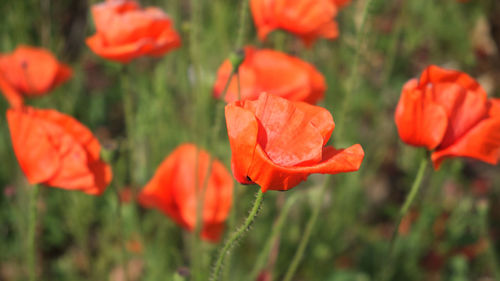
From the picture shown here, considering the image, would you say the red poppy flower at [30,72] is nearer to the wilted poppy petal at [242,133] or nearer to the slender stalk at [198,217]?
the slender stalk at [198,217]

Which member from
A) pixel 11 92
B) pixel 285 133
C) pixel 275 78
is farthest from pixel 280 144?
pixel 11 92

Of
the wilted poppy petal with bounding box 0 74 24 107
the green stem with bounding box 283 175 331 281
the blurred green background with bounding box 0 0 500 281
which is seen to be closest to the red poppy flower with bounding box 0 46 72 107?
the wilted poppy petal with bounding box 0 74 24 107

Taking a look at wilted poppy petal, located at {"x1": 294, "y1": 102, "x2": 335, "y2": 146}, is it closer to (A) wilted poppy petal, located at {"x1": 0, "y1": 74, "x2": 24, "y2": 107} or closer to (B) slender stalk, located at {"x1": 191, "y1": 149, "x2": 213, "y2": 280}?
(B) slender stalk, located at {"x1": 191, "y1": 149, "x2": 213, "y2": 280}

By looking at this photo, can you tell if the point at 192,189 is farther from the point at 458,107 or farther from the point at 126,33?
the point at 458,107

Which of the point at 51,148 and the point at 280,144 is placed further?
the point at 51,148

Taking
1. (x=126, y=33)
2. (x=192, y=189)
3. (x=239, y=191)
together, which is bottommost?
(x=239, y=191)

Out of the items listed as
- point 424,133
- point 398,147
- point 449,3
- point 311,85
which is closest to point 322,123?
point 424,133
